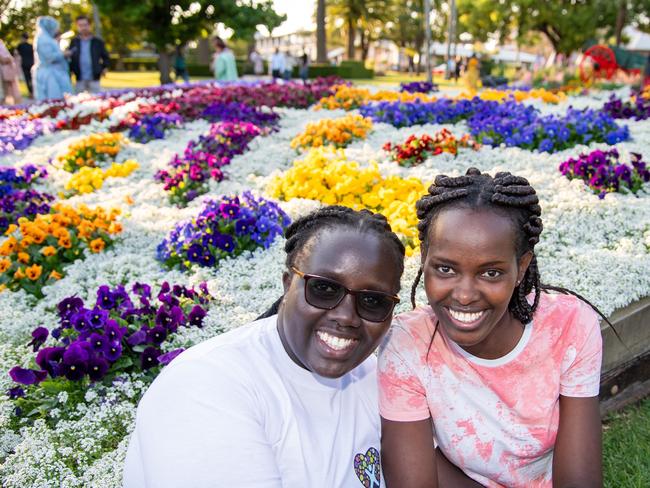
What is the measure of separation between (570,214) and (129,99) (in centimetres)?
888

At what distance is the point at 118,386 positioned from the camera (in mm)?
2863

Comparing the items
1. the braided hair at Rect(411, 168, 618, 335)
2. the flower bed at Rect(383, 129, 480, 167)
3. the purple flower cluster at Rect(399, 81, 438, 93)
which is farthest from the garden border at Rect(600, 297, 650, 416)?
the purple flower cluster at Rect(399, 81, 438, 93)

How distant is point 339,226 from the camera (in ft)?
5.79

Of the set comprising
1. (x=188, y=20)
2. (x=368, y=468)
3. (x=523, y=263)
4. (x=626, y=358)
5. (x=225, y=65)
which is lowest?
(x=626, y=358)

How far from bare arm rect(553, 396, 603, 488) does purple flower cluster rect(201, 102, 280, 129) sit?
661 centimetres

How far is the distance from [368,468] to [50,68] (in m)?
12.4

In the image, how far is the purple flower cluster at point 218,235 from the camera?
4211 mm

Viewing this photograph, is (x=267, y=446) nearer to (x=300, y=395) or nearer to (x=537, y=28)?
(x=300, y=395)

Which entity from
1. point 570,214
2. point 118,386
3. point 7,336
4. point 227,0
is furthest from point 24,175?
point 227,0

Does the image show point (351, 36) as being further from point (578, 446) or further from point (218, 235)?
point (578, 446)

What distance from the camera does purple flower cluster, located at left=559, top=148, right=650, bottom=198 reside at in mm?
5047

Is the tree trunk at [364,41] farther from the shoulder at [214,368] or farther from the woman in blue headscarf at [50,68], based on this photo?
the shoulder at [214,368]

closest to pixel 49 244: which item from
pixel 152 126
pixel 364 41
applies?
pixel 152 126

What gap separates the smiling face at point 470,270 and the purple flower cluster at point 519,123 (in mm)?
4784
